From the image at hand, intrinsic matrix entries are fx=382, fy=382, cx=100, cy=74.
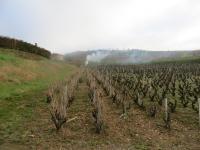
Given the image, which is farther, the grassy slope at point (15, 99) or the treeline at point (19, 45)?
the treeline at point (19, 45)

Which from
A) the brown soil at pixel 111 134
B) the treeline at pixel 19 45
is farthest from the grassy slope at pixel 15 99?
the treeline at pixel 19 45

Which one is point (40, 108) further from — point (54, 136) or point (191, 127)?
point (191, 127)

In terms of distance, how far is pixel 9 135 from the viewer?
11211 millimetres

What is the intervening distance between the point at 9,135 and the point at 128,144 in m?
3.51

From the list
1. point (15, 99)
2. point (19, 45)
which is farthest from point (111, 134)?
point (19, 45)

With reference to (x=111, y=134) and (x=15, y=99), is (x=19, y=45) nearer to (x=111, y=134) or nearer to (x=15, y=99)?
(x=15, y=99)

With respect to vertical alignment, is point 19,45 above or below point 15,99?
above

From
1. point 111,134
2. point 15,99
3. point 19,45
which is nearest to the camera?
point 111,134

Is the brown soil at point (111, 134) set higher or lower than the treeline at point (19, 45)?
lower

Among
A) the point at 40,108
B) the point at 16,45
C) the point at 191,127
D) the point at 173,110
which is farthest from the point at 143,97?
the point at 16,45

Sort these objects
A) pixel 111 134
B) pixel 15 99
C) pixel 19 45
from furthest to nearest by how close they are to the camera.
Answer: pixel 19 45, pixel 15 99, pixel 111 134

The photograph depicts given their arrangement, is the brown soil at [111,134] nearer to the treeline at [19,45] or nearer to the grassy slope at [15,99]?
the grassy slope at [15,99]

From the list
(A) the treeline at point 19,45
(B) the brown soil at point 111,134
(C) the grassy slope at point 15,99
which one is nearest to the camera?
(B) the brown soil at point 111,134

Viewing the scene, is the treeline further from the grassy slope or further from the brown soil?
the brown soil
